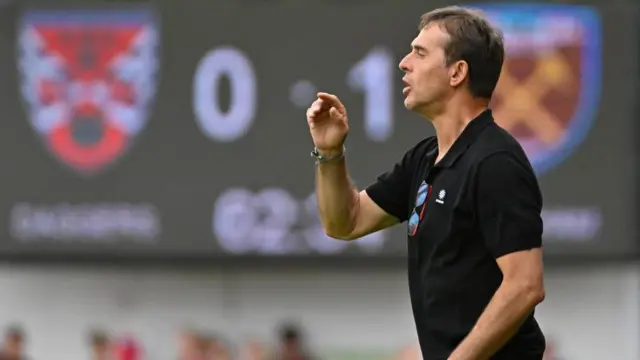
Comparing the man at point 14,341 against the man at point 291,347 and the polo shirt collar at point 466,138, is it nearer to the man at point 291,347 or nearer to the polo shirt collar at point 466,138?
the man at point 291,347

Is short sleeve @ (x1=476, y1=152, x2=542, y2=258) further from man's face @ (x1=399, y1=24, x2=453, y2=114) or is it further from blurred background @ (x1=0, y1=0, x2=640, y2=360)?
blurred background @ (x1=0, y1=0, x2=640, y2=360)

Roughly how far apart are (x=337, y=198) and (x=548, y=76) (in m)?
6.17

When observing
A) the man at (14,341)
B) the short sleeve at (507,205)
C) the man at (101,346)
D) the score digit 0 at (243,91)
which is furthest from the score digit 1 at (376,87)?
the short sleeve at (507,205)

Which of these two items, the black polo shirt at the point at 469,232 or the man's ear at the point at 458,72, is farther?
the man's ear at the point at 458,72

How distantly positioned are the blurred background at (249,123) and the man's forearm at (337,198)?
584 centimetres

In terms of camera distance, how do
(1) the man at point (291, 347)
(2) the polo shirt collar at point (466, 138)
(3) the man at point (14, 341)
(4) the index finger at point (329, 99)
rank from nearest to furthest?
(2) the polo shirt collar at point (466, 138), (4) the index finger at point (329, 99), (1) the man at point (291, 347), (3) the man at point (14, 341)

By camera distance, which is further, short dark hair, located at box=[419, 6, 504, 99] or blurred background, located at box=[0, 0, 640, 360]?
blurred background, located at box=[0, 0, 640, 360]

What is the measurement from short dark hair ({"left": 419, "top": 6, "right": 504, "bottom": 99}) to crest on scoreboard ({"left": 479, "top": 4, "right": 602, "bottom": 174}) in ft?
20.7

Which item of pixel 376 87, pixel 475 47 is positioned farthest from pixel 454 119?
pixel 376 87

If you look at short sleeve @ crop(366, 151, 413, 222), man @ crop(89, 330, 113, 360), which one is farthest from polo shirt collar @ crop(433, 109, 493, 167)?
man @ crop(89, 330, 113, 360)

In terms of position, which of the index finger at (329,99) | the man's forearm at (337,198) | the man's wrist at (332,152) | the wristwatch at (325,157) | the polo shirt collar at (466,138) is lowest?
the man's forearm at (337,198)

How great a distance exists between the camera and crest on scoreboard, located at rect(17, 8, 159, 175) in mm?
10547

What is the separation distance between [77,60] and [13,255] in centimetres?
138

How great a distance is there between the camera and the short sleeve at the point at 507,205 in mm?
3586
